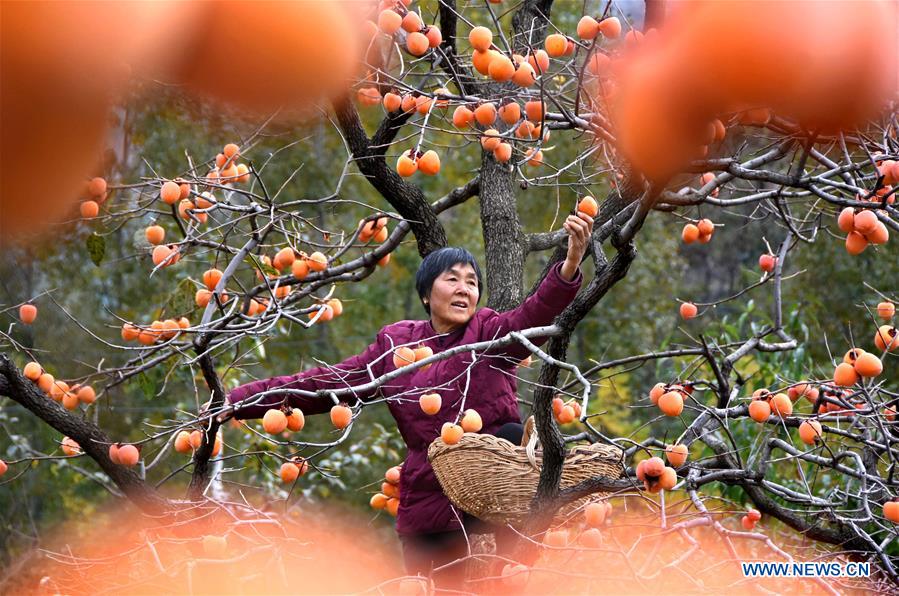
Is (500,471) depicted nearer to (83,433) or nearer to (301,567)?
(83,433)

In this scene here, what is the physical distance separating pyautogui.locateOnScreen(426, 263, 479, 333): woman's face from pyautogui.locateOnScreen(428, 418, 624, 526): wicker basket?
628 mm

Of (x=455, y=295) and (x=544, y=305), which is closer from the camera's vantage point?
(x=544, y=305)

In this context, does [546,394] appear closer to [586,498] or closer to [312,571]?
[586,498]

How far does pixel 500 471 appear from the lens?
2617mm

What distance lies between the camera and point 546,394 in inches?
95.5

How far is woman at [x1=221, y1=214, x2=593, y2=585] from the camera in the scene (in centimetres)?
286

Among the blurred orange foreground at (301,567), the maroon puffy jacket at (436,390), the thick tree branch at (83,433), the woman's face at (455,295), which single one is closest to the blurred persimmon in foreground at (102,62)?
the blurred orange foreground at (301,567)

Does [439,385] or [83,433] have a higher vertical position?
[439,385]

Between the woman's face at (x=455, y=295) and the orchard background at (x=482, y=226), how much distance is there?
0.31 meters

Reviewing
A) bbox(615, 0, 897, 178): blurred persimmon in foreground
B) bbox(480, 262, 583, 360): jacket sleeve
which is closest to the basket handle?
bbox(480, 262, 583, 360): jacket sleeve

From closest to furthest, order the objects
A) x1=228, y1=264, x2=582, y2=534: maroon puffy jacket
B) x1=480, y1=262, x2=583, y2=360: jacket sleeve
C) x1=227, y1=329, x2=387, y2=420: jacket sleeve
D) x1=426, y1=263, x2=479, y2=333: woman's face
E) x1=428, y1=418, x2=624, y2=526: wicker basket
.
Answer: x1=428, y1=418, x2=624, y2=526: wicker basket, x1=480, y1=262, x2=583, y2=360: jacket sleeve, x1=227, y1=329, x2=387, y2=420: jacket sleeve, x1=228, y1=264, x2=582, y2=534: maroon puffy jacket, x1=426, y1=263, x2=479, y2=333: woman's face

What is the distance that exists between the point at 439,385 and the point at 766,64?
2664 millimetres

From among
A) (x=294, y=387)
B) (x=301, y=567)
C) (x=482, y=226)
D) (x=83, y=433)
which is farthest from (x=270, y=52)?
(x=482, y=226)

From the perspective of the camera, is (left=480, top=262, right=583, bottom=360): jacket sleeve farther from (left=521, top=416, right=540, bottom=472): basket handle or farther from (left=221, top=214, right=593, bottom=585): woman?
(left=521, top=416, right=540, bottom=472): basket handle
